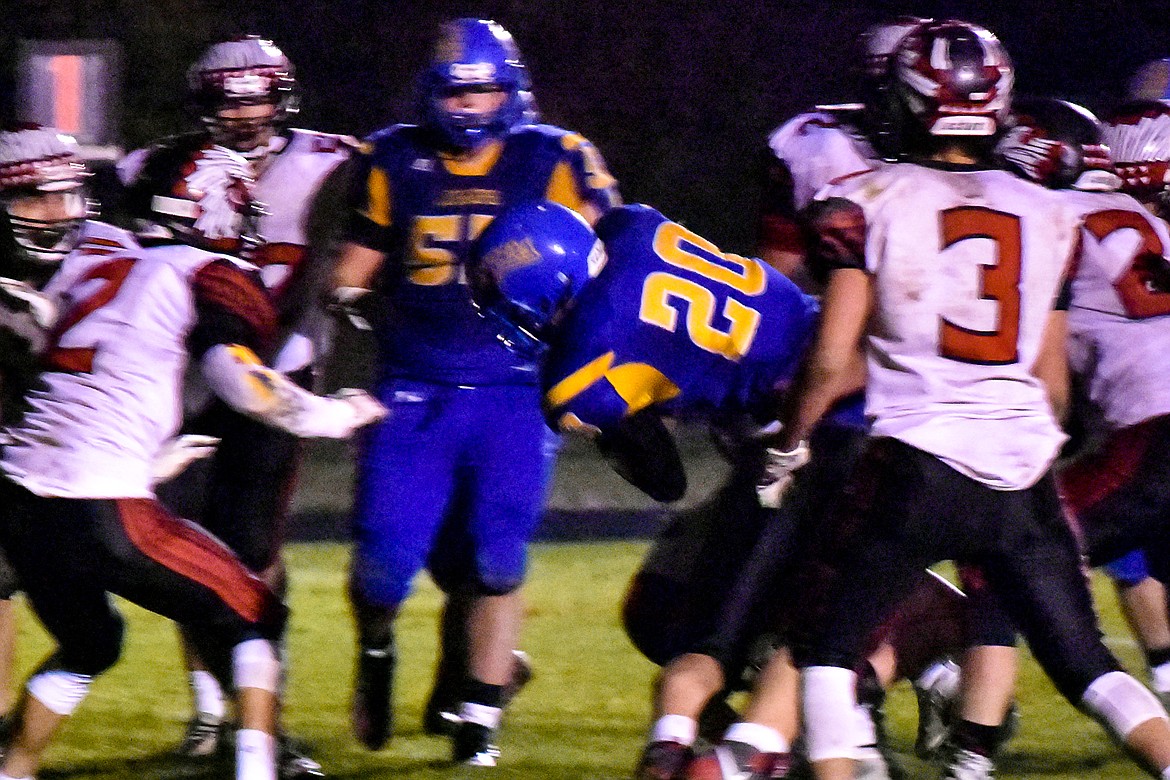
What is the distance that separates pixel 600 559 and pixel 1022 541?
3.74 meters

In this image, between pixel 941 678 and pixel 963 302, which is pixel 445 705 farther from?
pixel 963 302

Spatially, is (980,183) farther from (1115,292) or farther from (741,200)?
(741,200)

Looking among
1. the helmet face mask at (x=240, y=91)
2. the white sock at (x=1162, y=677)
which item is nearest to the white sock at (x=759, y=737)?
the white sock at (x=1162, y=677)

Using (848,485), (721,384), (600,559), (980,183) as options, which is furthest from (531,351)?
(600,559)

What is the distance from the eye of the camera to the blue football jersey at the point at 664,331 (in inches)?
115

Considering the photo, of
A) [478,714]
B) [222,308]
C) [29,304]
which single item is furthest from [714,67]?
[29,304]

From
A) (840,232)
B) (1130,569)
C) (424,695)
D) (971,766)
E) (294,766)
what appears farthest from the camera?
(424,695)

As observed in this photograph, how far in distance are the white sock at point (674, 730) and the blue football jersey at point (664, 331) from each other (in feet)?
1.90

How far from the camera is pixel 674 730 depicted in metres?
3.21

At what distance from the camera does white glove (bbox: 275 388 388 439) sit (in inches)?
137

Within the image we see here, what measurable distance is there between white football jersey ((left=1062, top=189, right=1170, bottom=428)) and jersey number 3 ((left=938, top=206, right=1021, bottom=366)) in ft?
3.54

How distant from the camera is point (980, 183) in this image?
290 cm

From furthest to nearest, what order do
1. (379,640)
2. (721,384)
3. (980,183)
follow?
(379,640)
(721,384)
(980,183)

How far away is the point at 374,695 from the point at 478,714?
24 cm
